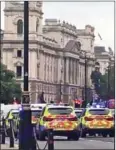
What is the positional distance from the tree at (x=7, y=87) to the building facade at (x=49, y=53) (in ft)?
56.2

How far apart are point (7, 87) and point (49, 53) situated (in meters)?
56.5

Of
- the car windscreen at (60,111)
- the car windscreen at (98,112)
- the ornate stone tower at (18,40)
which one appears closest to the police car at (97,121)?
the car windscreen at (98,112)

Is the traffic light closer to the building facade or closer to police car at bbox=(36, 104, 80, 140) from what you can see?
police car at bbox=(36, 104, 80, 140)

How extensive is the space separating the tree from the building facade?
56.2ft

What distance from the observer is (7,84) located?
350ft

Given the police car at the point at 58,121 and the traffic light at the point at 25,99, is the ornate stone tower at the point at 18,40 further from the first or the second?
the traffic light at the point at 25,99

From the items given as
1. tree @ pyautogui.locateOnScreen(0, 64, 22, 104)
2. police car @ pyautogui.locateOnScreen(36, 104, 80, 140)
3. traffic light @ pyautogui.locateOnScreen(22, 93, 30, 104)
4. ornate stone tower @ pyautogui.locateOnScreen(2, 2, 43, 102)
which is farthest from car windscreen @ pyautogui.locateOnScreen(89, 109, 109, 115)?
ornate stone tower @ pyautogui.locateOnScreen(2, 2, 43, 102)

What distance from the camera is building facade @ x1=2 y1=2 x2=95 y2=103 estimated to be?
467 ft

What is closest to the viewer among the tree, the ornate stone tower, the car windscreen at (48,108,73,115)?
the car windscreen at (48,108,73,115)

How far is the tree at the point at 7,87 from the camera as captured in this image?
101 metres

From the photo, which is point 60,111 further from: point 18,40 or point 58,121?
point 18,40

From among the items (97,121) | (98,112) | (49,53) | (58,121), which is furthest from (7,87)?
(58,121)

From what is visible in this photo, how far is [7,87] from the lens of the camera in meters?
105

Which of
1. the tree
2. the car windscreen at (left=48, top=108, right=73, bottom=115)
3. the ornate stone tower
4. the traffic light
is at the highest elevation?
the ornate stone tower
